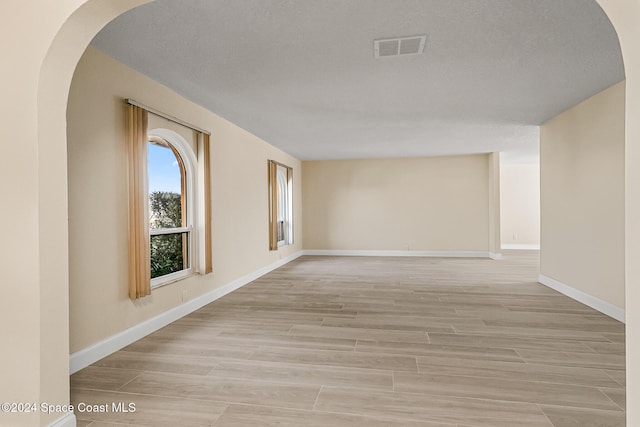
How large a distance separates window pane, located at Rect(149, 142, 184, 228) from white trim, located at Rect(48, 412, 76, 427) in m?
2.11

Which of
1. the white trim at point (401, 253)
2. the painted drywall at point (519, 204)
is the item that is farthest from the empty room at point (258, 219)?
the painted drywall at point (519, 204)

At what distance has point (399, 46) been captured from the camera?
2.72m

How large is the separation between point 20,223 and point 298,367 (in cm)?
191

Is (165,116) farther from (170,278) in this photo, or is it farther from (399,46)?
(399,46)

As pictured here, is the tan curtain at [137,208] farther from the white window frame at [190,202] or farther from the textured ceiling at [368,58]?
the white window frame at [190,202]

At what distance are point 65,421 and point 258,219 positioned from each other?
173 inches

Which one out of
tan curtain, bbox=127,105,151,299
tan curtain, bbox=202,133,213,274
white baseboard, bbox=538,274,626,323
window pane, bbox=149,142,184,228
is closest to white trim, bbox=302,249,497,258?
white baseboard, bbox=538,274,626,323

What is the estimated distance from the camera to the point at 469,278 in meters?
5.79

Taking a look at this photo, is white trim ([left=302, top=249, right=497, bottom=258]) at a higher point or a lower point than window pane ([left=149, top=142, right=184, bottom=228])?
lower

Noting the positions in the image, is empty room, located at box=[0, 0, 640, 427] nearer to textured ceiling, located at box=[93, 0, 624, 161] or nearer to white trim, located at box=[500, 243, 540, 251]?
textured ceiling, located at box=[93, 0, 624, 161]

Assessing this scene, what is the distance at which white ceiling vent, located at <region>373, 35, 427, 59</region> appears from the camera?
261cm

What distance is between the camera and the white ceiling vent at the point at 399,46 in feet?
8.55

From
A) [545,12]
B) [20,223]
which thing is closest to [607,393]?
[545,12]

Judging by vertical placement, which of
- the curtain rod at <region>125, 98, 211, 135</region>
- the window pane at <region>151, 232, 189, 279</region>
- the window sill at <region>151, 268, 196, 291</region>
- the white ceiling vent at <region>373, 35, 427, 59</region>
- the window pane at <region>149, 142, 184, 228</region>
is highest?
the white ceiling vent at <region>373, 35, 427, 59</region>
